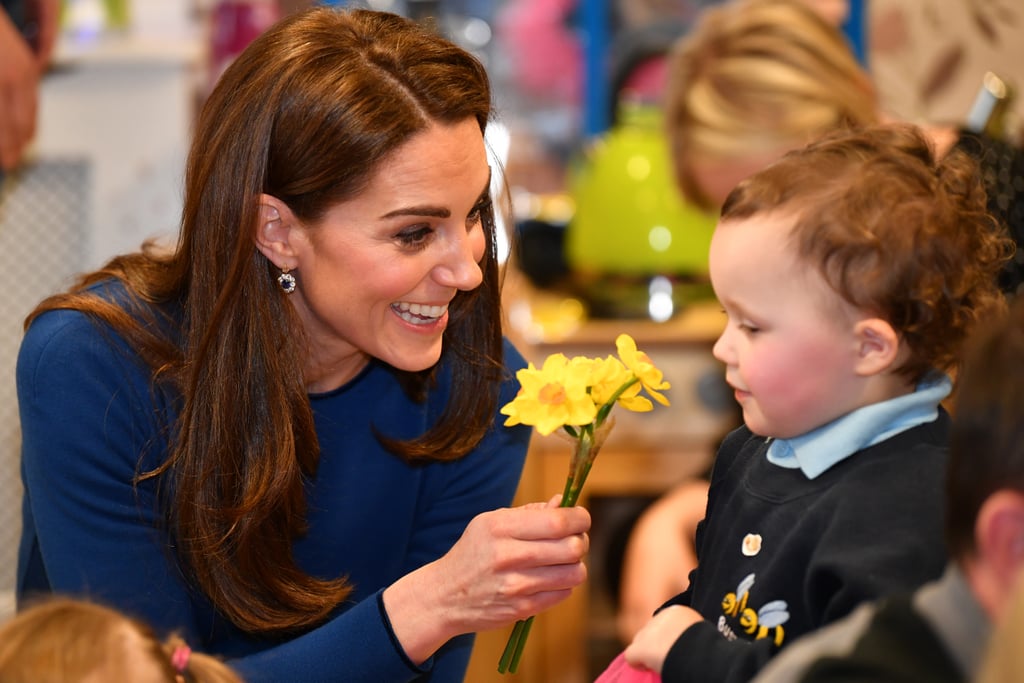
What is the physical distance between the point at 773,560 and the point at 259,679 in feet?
1.80

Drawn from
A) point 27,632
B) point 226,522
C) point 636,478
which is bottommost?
point 636,478

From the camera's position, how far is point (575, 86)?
3008mm

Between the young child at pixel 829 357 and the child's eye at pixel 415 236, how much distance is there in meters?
0.35

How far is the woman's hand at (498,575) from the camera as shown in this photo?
1098 mm

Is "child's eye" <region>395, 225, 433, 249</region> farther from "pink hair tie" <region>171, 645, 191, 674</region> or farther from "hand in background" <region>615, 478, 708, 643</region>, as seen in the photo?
"hand in background" <region>615, 478, 708, 643</region>

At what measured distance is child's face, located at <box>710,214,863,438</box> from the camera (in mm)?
994

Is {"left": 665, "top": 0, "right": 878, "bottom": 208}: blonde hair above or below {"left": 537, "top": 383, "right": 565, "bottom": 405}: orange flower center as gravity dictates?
above

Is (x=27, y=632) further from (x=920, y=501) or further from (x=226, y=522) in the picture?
(x=920, y=501)

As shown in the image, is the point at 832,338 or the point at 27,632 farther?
the point at 832,338

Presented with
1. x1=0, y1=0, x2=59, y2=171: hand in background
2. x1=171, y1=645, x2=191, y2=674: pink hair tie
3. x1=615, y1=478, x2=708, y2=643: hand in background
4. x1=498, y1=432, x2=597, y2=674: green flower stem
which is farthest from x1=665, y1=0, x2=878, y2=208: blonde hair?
x1=171, y1=645, x2=191, y2=674: pink hair tie

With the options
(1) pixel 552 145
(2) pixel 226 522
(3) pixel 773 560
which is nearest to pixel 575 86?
(1) pixel 552 145

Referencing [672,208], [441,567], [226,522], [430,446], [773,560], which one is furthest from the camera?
[672,208]

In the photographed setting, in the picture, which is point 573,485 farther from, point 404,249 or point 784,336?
point 404,249

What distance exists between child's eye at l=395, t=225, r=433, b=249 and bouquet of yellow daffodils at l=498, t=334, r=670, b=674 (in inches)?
11.7
